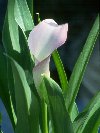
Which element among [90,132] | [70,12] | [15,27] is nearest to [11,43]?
[15,27]

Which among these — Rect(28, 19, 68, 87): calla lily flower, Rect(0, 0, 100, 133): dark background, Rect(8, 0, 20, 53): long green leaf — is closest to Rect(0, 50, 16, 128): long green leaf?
Rect(8, 0, 20, 53): long green leaf

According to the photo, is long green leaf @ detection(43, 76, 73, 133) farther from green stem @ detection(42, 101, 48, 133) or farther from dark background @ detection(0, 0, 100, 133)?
dark background @ detection(0, 0, 100, 133)

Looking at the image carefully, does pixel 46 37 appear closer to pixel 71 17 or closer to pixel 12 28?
pixel 12 28

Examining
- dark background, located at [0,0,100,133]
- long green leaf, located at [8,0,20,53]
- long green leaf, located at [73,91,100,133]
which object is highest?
long green leaf, located at [8,0,20,53]

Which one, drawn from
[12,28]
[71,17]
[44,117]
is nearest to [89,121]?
[44,117]

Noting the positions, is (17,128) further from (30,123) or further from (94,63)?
(94,63)

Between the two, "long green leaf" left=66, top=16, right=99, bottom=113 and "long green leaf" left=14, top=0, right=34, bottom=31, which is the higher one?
"long green leaf" left=14, top=0, right=34, bottom=31

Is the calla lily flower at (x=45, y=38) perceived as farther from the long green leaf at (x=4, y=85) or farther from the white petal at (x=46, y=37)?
the long green leaf at (x=4, y=85)
